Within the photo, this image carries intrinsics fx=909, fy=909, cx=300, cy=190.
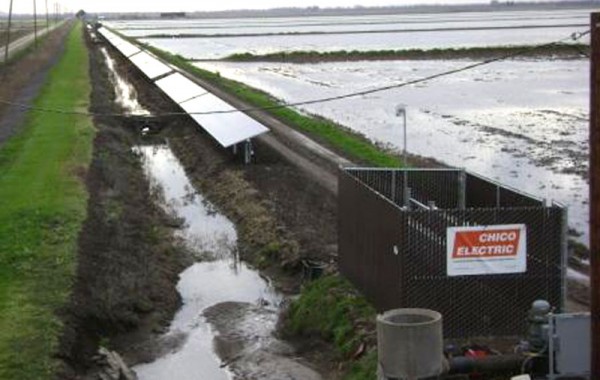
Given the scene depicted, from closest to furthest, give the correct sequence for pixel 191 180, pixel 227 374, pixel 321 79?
pixel 227 374, pixel 191 180, pixel 321 79

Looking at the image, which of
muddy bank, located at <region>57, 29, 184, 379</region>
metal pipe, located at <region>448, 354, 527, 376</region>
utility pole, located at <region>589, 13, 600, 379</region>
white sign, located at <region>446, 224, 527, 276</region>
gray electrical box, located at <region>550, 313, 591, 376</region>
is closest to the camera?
utility pole, located at <region>589, 13, 600, 379</region>

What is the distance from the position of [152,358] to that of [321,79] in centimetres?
5270

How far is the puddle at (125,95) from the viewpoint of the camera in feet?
146

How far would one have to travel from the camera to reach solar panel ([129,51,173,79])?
5850 cm

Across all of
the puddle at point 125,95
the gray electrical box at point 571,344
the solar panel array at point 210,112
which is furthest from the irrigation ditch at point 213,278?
the puddle at point 125,95

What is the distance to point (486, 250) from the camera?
1151 centimetres

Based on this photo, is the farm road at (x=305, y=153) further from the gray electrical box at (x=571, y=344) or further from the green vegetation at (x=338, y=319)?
the gray electrical box at (x=571, y=344)

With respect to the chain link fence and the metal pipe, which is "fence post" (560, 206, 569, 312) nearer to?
the chain link fence

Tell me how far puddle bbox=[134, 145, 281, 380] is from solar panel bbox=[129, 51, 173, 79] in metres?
32.2

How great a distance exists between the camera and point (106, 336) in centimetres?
1398

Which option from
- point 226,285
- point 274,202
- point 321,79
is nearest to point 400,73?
point 321,79

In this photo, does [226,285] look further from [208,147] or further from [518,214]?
[208,147]

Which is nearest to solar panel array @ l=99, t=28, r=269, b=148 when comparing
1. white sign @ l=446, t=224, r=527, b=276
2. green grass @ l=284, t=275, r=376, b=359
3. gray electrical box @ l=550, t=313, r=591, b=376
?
green grass @ l=284, t=275, r=376, b=359

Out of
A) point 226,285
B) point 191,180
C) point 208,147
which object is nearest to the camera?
point 226,285
